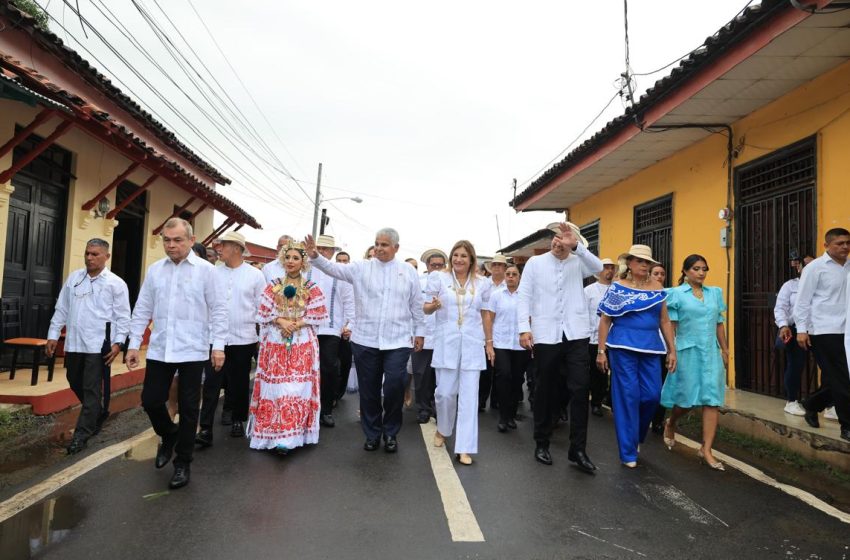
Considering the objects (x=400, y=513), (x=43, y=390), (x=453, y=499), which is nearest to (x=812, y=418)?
(x=453, y=499)

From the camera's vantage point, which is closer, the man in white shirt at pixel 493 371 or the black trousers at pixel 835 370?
the black trousers at pixel 835 370

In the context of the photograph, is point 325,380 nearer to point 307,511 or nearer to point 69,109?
point 307,511

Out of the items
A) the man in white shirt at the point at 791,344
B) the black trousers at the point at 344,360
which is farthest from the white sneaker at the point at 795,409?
the black trousers at the point at 344,360

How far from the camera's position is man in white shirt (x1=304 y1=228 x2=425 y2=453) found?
485 cm

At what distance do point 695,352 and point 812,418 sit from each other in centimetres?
147

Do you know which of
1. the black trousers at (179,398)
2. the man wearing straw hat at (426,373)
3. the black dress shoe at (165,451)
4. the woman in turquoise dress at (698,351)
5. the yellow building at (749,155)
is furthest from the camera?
the man wearing straw hat at (426,373)

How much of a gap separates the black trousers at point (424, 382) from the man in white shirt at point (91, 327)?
3.15 m

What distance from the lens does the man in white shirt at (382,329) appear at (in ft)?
15.9

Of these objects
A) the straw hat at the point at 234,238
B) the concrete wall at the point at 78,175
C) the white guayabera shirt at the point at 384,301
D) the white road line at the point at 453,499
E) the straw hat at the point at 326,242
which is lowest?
the white road line at the point at 453,499

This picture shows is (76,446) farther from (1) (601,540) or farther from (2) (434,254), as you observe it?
(2) (434,254)

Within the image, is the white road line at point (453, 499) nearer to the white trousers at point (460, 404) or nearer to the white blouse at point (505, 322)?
the white trousers at point (460, 404)

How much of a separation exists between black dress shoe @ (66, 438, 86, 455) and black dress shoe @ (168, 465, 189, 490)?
49.0 inches

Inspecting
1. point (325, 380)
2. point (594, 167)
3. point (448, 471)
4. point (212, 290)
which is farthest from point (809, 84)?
point (212, 290)

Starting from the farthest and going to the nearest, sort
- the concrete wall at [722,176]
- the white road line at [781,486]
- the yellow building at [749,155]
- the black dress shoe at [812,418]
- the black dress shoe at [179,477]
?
the concrete wall at [722,176] → the yellow building at [749,155] → the black dress shoe at [812,418] → the black dress shoe at [179,477] → the white road line at [781,486]
